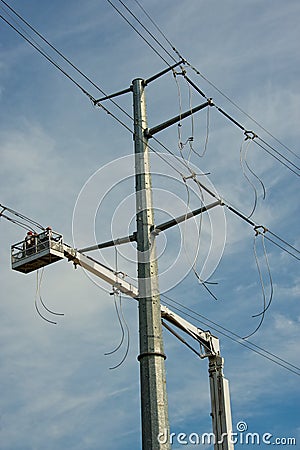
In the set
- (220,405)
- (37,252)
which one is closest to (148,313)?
(37,252)

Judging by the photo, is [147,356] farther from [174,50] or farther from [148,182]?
[174,50]

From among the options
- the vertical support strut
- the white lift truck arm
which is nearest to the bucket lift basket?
the white lift truck arm

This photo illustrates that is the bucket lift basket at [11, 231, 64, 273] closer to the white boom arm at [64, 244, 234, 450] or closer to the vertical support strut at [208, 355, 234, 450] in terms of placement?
the white boom arm at [64, 244, 234, 450]

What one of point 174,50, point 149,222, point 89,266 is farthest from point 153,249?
point 174,50

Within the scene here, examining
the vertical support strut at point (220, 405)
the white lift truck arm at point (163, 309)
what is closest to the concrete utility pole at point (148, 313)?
the white lift truck arm at point (163, 309)

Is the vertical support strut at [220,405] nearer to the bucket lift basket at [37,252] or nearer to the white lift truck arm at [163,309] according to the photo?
the white lift truck arm at [163,309]

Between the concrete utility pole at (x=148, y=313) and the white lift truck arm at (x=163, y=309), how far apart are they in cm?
107

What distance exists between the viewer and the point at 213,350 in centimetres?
2228

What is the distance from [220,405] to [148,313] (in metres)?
8.21

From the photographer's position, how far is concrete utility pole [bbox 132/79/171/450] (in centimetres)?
1373

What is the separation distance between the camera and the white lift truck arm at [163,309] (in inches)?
640

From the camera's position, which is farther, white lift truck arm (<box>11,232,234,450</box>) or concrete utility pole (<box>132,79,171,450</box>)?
white lift truck arm (<box>11,232,234,450</box>)

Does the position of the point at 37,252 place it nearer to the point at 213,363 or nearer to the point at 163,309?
the point at 163,309

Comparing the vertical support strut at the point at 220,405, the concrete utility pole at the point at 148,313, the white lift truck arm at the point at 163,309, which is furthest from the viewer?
the vertical support strut at the point at 220,405
